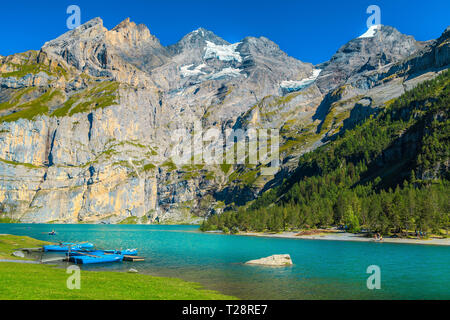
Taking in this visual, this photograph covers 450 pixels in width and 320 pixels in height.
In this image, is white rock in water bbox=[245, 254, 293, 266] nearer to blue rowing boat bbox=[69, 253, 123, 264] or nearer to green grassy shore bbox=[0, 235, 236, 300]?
green grassy shore bbox=[0, 235, 236, 300]

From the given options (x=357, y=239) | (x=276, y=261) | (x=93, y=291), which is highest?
(x=93, y=291)

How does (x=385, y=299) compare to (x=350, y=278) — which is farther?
(x=350, y=278)

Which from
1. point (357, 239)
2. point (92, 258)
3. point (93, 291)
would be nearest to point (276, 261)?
point (92, 258)

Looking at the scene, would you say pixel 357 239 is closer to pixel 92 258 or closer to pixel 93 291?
pixel 92 258

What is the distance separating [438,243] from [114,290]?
113 meters

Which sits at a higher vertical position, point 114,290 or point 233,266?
point 114,290

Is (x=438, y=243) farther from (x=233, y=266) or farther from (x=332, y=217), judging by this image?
(x=233, y=266)

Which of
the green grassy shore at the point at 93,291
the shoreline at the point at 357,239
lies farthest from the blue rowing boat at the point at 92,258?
→ the shoreline at the point at 357,239

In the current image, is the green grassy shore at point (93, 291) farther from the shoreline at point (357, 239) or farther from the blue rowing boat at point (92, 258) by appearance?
the shoreline at point (357, 239)

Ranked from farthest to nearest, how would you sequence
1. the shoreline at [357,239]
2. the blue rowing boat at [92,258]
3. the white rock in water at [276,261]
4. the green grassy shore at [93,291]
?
the shoreline at [357,239] → the blue rowing boat at [92,258] → the white rock in water at [276,261] → the green grassy shore at [93,291]
